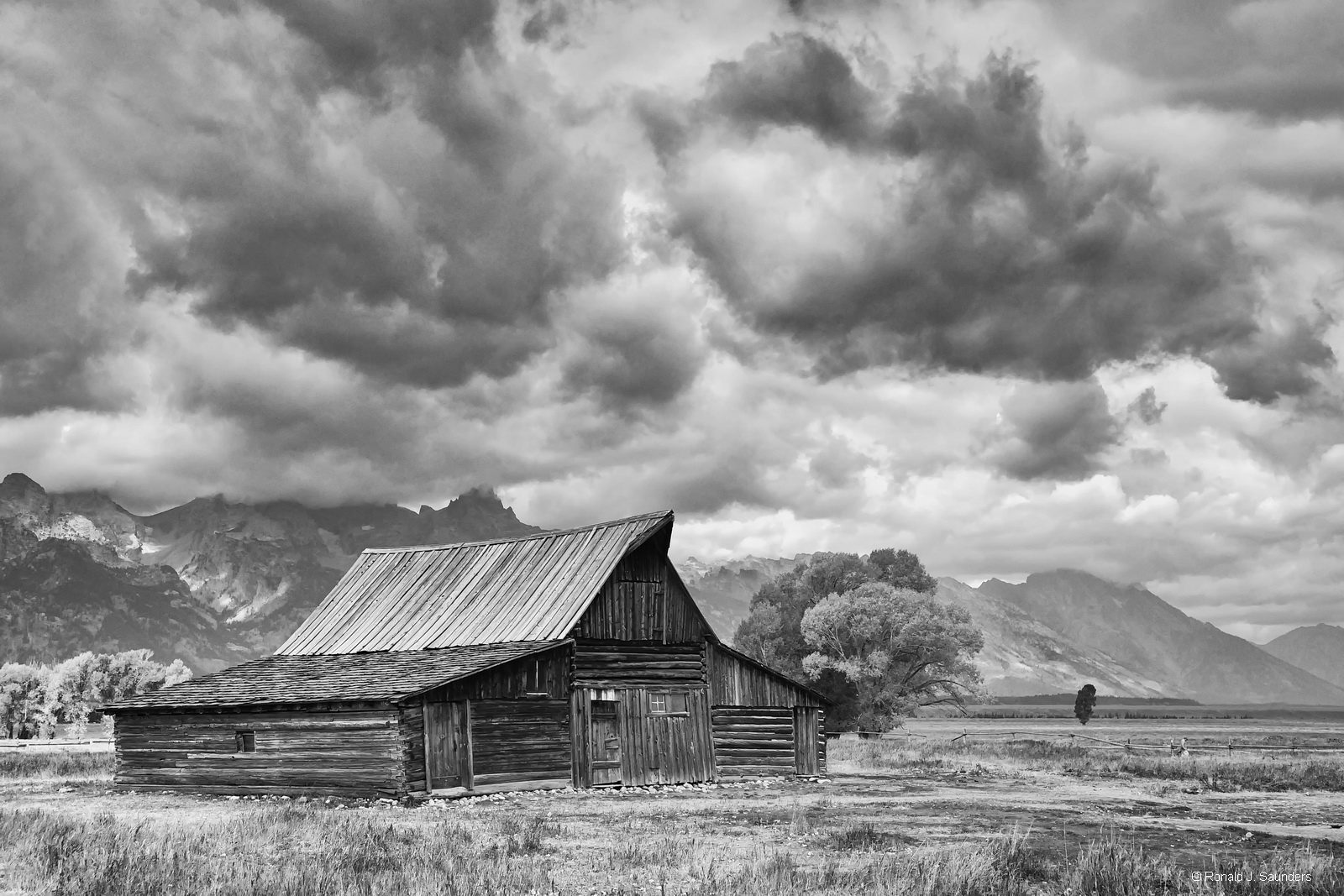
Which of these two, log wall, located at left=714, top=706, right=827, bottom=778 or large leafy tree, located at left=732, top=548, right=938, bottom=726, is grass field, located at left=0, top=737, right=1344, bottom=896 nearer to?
log wall, located at left=714, top=706, right=827, bottom=778

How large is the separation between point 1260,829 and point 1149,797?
886 cm

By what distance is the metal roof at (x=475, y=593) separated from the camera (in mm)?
37219

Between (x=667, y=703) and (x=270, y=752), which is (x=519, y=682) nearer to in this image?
(x=667, y=703)

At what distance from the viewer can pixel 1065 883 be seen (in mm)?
16359

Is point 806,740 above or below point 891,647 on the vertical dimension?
below

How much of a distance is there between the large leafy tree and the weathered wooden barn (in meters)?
28.0

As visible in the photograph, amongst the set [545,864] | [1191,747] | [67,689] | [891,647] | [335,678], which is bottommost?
[1191,747]

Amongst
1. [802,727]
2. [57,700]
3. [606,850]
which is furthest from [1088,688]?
[606,850]

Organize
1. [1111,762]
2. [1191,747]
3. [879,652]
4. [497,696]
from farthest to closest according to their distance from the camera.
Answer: [1191,747], [879,652], [1111,762], [497,696]

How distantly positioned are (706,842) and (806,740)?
805 inches

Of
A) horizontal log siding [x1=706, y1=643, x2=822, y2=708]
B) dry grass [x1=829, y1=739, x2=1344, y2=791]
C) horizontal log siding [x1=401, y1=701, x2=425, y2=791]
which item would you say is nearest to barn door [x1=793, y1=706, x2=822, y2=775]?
horizontal log siding [x1=706, y1=643, x2=822, y2=708]

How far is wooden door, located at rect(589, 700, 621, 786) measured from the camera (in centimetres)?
3541

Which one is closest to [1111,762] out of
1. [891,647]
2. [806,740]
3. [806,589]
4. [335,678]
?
[891,647]

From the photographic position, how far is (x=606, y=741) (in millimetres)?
35781
